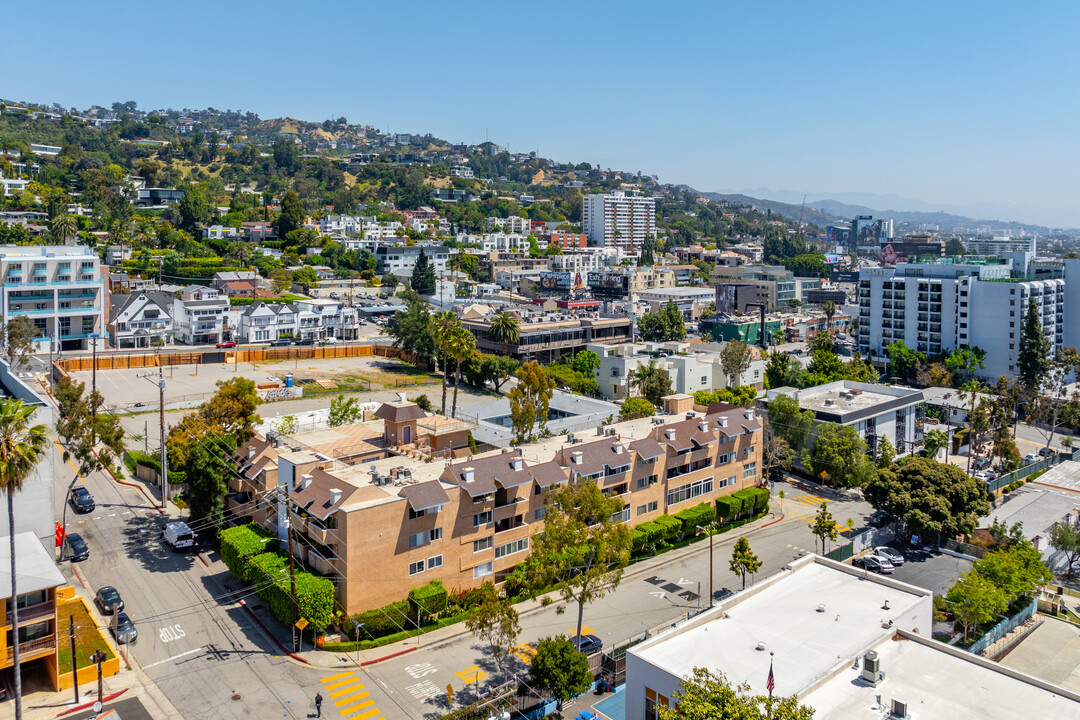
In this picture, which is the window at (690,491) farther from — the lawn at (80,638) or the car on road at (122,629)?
the lawn at (80,638)

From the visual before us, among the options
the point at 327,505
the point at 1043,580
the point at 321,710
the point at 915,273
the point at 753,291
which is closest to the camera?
the point at 321,710

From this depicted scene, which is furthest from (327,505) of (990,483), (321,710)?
(990,483)

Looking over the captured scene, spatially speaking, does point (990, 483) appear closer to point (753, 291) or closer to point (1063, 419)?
point (1063, 419)

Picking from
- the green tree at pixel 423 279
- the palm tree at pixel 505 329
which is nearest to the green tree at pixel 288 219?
the green tree at pixel 423 279

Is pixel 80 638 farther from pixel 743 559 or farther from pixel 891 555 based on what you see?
pixel 891 555

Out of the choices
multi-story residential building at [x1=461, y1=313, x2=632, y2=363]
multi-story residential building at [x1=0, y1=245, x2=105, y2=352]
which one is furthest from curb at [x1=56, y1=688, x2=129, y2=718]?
multi-story residential building at [x1=0, y1=245, x2=105, y2=352]

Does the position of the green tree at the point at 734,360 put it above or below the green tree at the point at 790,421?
above
